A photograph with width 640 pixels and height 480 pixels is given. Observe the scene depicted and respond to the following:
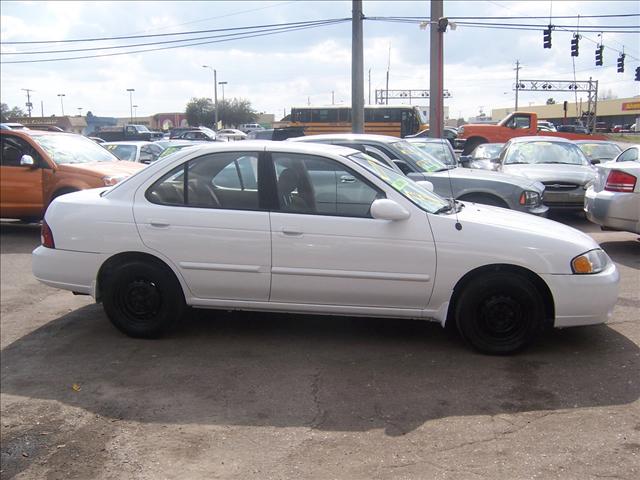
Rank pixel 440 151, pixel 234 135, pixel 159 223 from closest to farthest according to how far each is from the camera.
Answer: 1. pixel 159 223
2. pixel 440 151
3. pixel 234 135

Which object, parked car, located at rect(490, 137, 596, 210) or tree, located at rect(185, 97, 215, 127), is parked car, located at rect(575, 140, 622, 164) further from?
tree, located at rect(185, 97, 215, 127)

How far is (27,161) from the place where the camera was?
383 inches

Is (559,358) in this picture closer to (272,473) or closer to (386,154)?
(272,473)

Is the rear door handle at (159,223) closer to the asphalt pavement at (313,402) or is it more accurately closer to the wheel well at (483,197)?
the asphalt pavement at (313,402)

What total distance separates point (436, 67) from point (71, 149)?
1501cm

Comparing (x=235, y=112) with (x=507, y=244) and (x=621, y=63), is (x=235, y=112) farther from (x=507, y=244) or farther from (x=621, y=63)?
(x=507, y=244)

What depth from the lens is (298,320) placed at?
18.3 ft

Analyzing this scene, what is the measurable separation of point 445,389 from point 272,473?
55.2 inches

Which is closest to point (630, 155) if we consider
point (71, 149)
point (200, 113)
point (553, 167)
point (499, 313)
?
point (553, 167)

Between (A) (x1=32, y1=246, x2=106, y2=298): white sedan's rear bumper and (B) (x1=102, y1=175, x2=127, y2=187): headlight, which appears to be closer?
(A) (x1=32, y1=246, x2=106, y2=298): white sedan's rear bumper

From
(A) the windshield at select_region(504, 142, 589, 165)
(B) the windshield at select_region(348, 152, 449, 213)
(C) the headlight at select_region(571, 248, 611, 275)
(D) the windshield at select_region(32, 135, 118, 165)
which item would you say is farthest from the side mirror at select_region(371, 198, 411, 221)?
(A) the windshield at select_region(504, 142, 589, 165)

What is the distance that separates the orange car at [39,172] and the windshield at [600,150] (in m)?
11.0

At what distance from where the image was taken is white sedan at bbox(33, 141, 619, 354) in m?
4.48

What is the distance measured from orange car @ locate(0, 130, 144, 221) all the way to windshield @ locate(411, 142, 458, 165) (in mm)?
5272
